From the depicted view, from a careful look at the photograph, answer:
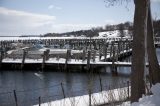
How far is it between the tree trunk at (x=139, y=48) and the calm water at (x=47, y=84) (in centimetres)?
369

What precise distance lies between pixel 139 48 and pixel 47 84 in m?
22.8

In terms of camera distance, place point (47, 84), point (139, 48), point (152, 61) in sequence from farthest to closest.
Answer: point (47, 84), point (152, 61), point (139, 48)

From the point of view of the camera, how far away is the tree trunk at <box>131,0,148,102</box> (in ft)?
34.8

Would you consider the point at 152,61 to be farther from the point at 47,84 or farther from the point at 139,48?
the point at 47,84

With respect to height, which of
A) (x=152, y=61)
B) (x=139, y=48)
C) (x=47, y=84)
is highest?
(x=139, y=48)

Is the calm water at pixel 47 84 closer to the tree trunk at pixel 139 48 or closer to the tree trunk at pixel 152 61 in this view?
the tree trunk at pixel 152 61

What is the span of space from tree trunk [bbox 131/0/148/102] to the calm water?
12.1ft

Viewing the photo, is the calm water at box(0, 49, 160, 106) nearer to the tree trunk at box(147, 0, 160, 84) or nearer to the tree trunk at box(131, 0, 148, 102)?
the tree trunk at box(147, 0, 160, 84)

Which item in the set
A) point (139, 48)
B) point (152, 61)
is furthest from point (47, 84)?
point (139, 48)

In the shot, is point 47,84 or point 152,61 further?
point 47,84

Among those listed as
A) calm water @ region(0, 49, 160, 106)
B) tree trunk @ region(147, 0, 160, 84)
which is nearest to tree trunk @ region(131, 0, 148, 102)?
tree trunk @ region(147, 0, 160, 84)

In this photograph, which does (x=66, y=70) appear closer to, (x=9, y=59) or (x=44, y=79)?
(x=44, y=79)

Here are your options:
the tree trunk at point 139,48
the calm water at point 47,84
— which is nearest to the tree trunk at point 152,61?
the calm water at point 47,84

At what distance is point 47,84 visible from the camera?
32.8 metres
